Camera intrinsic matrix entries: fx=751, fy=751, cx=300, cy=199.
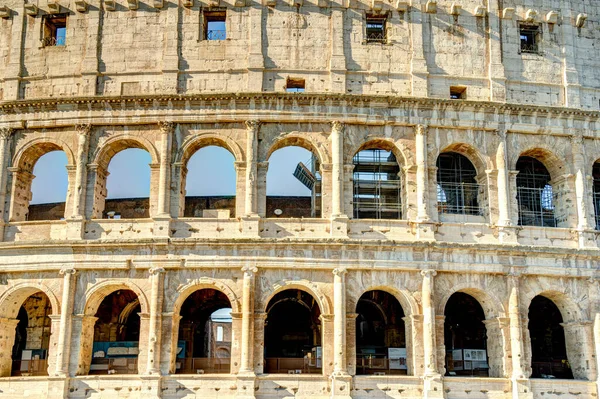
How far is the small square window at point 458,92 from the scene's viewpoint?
23594 millimetres

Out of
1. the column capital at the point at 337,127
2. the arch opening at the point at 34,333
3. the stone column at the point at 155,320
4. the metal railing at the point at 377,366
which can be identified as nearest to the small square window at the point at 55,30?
the arch opening at the point at 34,333

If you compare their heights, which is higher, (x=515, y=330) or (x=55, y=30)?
(x=55, y=30)

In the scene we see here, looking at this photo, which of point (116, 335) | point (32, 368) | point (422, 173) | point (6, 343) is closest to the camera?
point (6, 343)

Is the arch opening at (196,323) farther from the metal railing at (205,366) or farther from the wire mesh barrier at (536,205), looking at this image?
the wire mesh barrier at (536,205)

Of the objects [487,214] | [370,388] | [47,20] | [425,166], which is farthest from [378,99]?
[47,20]

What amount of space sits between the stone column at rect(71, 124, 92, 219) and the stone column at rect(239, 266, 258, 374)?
5.25 meters

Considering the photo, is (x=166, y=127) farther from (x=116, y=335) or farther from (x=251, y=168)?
(x=116, y=335)

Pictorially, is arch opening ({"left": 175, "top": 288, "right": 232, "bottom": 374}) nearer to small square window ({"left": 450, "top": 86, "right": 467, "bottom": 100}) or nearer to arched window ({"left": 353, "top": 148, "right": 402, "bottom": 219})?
arched window ({"left": 353, "top": 148, "right": 402, "bottom": 219})

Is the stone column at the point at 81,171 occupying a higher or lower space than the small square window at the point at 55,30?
lower

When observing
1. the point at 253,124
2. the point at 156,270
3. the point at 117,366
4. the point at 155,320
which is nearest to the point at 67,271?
the point at 156,270

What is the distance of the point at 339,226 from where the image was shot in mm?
21641

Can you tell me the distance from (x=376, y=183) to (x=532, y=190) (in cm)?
525

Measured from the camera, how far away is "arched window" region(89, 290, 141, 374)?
22078mm

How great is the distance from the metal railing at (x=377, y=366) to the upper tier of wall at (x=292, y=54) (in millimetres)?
8090
